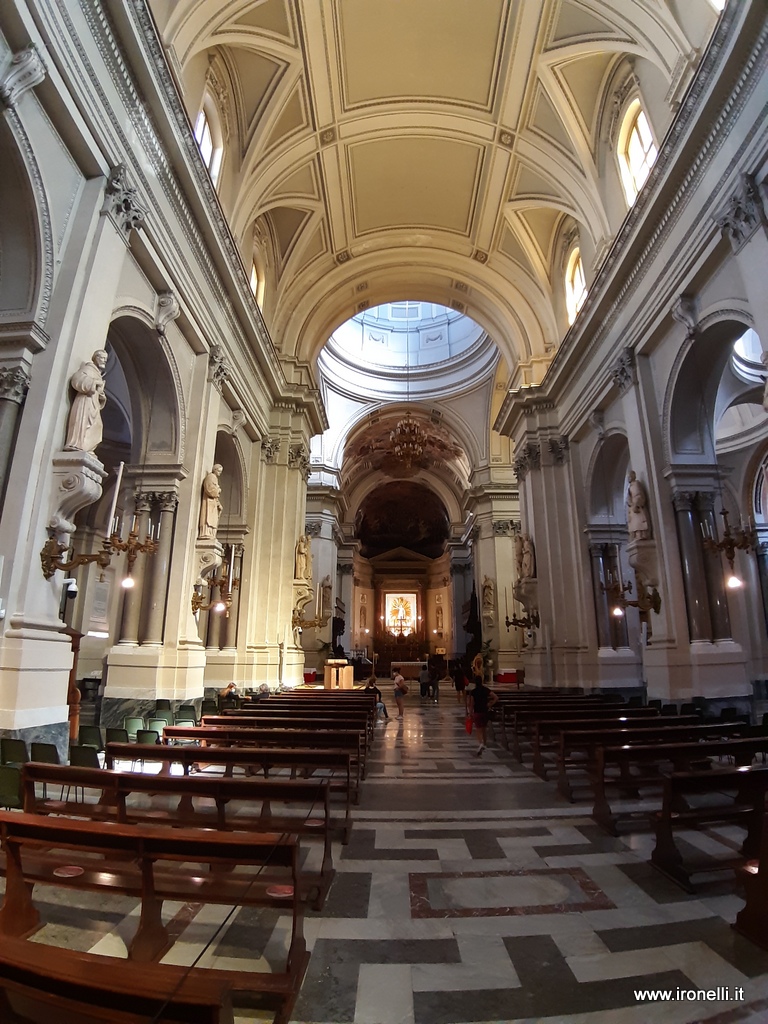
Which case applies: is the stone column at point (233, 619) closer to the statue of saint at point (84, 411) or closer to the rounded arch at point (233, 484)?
the rounded arch at point (233, 484)

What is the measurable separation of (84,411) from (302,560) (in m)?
10.9

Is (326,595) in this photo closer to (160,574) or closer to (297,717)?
(160,574)

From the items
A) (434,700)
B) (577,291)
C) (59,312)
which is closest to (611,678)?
(434,700)

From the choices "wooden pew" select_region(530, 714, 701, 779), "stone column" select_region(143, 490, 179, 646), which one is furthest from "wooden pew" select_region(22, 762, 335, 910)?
"stone column" select_region(143, 490, 179, 646)

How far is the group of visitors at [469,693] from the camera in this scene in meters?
8.69

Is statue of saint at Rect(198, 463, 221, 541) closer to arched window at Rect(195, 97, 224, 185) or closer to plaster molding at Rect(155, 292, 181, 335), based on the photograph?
plaster molding at Rect(155, 292, 181, 335)

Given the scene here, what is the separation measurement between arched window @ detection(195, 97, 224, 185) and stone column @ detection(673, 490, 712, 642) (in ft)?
37.1

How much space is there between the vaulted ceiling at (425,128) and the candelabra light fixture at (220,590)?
25.2ft

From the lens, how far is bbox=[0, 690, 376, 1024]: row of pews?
1.39 meters

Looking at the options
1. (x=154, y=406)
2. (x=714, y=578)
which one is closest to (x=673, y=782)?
(x=714, y=578)

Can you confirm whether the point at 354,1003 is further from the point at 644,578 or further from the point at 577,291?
the point at 577,291

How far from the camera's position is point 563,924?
3020mm

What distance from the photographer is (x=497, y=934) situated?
293cm

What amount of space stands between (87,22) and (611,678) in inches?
589
